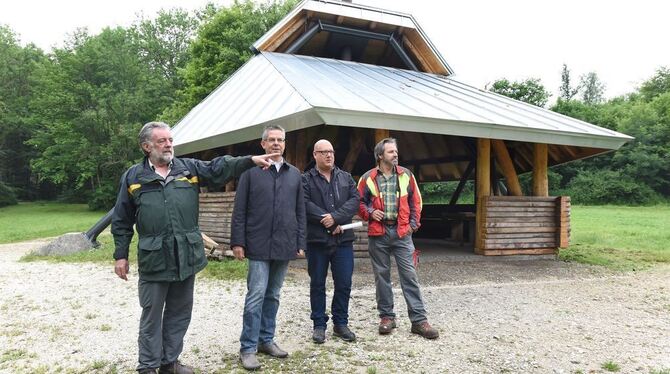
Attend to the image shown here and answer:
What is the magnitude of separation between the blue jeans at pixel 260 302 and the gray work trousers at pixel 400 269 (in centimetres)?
110

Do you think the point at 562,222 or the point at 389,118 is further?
the point at 562,222

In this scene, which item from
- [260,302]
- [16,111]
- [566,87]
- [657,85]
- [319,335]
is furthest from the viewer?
[566,87]

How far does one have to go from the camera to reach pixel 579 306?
5.65m

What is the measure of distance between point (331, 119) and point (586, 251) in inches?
283

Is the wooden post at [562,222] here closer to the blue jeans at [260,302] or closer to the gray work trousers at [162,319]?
the blue jeans at [260,302]

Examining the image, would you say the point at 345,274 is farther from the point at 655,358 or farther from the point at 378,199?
the point at 655,358

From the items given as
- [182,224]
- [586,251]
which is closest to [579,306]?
[182,224]

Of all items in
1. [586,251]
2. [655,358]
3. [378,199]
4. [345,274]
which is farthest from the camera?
[586,251]

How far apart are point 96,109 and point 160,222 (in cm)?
3387

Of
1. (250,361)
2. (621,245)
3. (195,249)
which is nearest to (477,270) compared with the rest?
(250,361)

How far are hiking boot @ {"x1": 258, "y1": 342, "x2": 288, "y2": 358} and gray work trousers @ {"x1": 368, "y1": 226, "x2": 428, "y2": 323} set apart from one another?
3.71ft

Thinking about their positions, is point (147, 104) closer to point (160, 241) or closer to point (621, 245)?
point (621, 245)

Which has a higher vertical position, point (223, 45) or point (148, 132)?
point (223, 45)

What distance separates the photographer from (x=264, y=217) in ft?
12.4
